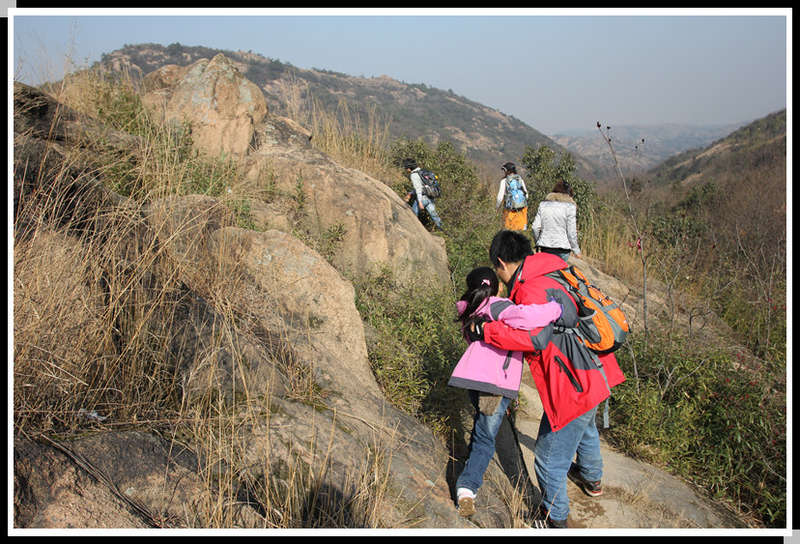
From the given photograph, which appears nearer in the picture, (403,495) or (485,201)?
(403,495)

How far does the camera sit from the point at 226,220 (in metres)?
4.13

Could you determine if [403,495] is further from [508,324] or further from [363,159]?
[363,159]

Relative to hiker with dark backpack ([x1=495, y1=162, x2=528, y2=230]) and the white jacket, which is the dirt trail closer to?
the white jacket

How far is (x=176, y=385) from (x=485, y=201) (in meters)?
7.58

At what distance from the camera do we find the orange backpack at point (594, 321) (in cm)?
240

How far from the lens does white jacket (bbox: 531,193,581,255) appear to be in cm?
564

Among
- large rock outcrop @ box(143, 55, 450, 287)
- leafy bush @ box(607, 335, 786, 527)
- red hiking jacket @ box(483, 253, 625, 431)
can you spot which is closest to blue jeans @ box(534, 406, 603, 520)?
red hiking jacket @ box(483, 253, 625, 431)

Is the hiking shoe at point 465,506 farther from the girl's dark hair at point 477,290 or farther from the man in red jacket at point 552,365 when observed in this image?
the girl's dark hair at point 477,290

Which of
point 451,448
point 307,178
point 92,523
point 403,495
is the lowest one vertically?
point 451,448

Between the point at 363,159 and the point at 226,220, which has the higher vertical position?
the point at 363,159

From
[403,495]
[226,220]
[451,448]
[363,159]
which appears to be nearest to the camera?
[403,495]

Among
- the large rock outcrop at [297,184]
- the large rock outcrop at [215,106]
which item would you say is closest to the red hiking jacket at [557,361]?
the large rock outcrop at [297,184]

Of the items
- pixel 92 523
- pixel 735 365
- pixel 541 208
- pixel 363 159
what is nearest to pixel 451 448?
pixel 92 523

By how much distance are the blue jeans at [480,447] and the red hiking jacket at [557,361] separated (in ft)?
0.86
